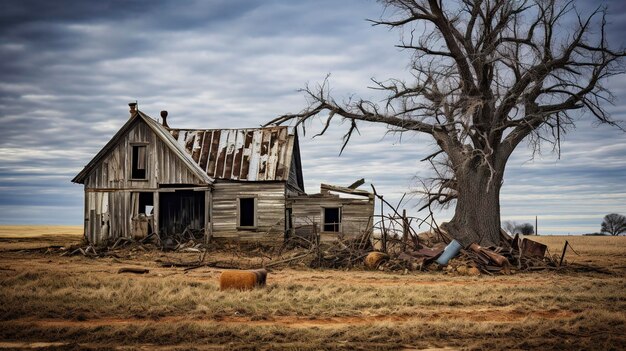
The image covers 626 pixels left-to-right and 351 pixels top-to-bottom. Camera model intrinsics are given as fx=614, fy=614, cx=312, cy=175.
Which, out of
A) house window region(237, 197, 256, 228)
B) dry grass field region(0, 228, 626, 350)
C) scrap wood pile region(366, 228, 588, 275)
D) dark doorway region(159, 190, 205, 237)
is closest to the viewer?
dry grass field region(0, 228, 626, 350)

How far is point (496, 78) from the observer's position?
2186 cm

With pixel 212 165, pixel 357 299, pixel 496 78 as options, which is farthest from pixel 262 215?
pixel 357 299

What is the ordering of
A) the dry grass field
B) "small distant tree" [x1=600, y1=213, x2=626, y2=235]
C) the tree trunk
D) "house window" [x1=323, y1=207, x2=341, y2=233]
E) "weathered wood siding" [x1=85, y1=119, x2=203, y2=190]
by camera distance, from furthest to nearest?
"small distant tree" [x1=600, y1=213, x2=626, y2=235], "house window" [x1=323, y1=207, x2=341, y2=233], "weathered wood siding" [x1=85, y1=119, x2=203, y2=190], the tree trunk, the dry grass field

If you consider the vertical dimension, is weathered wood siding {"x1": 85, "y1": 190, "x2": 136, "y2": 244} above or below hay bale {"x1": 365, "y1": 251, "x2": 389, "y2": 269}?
above

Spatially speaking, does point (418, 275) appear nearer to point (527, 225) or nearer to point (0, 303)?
point (0, 303)

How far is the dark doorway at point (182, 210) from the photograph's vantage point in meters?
28.7

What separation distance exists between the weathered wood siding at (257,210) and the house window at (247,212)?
0.19m

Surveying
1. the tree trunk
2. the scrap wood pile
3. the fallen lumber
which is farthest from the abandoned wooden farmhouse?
the fallen lumber

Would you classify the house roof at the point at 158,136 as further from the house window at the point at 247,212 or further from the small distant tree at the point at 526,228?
the small distant tree at the point at 526,228

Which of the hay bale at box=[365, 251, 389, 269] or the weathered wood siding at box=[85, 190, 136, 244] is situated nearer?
the hay bale at box=[365, 251, 389, 269]

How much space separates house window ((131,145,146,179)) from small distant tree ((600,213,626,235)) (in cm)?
4002

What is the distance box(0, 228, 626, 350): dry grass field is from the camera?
8.65m

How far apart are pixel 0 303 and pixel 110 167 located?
55.1 ft

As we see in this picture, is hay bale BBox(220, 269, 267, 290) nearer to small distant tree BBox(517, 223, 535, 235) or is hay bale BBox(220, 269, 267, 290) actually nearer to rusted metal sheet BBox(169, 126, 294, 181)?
rusted metal sheet BBox(169, 126, 294, 181)
